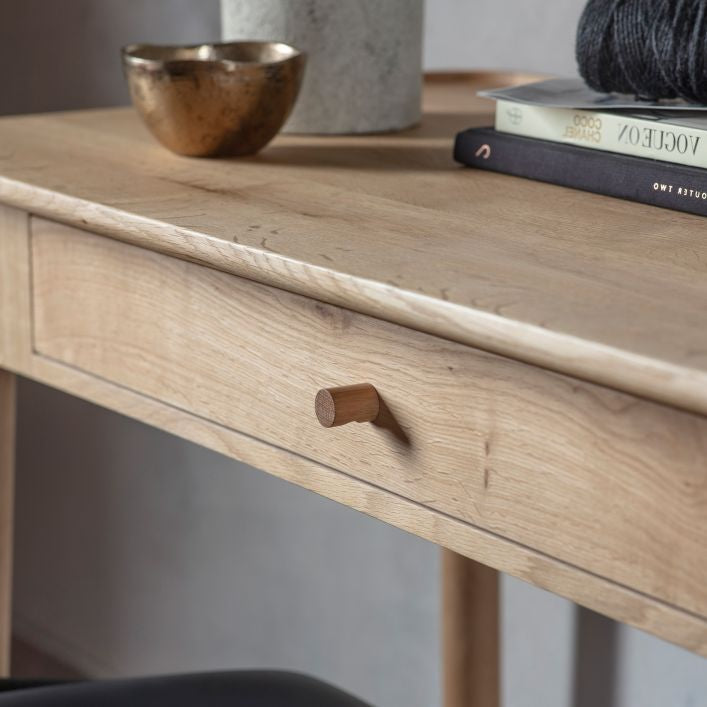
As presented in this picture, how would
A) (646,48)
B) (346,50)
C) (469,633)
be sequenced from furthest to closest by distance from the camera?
(469,633)
(346,50)
(646,48)

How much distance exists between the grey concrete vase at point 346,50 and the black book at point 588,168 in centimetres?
12

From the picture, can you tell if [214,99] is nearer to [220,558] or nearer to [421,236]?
[421,236]

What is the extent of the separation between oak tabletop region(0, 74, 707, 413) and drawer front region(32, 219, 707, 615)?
0.03 metres

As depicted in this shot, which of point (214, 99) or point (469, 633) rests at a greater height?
point (214, 99)

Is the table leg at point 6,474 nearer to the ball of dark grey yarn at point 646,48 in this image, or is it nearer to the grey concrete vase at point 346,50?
the grey concrete vase at point 346,50

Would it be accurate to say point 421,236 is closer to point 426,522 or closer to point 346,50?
point 426,522

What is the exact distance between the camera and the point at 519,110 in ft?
2.42

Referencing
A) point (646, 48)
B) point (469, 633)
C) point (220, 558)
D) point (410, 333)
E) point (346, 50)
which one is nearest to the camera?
point (410, 333)

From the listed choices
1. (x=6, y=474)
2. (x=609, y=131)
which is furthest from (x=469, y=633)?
(x=609, y=131)

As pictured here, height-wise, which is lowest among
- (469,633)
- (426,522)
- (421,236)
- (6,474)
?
(469,633)

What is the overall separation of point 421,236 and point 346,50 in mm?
309

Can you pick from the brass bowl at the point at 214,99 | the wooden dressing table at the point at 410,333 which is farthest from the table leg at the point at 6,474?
the brass bowl at the point at 214,99

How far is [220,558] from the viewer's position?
5.02 ft

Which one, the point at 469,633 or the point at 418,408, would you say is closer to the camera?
the point at 418,408
